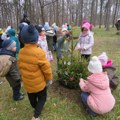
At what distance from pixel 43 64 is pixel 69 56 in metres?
1.57

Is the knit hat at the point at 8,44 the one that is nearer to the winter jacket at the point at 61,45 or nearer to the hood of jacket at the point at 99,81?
the winter jacket at the point at 61,45

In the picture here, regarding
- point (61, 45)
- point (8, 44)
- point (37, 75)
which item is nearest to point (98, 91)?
point (37, 75)

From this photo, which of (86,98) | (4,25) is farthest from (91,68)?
(4,25)

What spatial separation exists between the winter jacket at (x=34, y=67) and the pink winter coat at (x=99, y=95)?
2.46ft

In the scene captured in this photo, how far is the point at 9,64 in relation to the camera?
3.56 m

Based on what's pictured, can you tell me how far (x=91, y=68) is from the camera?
3.34 meters

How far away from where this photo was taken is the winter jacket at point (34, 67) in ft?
9.53

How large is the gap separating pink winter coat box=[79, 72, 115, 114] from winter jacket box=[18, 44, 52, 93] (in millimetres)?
750

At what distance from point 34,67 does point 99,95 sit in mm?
1165

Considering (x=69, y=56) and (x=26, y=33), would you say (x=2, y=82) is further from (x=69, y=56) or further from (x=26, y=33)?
(x=26, y=33)

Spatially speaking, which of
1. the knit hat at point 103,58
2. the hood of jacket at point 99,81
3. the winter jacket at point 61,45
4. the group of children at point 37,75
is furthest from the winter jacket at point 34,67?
the winter jacket at point 61,45

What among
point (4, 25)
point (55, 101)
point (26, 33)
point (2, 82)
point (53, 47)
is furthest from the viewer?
point (4, 25)

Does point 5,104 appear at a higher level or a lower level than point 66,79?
lower

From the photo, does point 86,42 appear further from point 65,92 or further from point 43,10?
point 43,10
